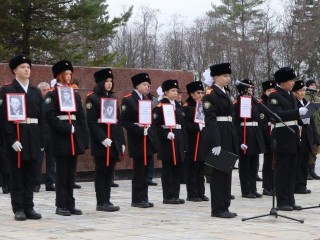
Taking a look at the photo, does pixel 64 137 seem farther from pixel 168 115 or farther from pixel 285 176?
pixel 285 176

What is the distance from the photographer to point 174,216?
1004 cm

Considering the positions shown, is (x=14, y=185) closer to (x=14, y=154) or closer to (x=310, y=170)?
(x=14, y=154)

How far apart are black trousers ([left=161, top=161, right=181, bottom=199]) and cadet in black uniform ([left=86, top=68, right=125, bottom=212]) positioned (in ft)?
4.73

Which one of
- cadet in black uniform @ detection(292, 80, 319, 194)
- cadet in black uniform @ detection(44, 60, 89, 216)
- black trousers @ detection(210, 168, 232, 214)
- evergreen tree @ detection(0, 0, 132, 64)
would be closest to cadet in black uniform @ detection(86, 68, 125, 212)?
cadet in black uniform @ detection(44, 60, 89, 216)

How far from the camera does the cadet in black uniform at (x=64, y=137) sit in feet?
32.1

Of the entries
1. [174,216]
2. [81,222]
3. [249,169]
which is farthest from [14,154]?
[249,169]

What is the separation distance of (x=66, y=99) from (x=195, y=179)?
327cm

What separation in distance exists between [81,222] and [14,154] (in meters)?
1.26

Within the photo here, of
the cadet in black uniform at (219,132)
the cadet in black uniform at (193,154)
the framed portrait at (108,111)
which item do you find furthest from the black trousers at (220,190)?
the cadet in black uniform at (193,154)

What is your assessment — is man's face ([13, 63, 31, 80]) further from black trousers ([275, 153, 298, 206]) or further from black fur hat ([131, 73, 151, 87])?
black trousers ([275, 153, 298, 206])

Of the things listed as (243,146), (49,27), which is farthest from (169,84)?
(49,27)

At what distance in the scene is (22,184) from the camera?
9.52m

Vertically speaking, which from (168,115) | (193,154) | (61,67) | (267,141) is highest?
(61,67)

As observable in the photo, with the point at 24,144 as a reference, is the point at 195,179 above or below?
below
